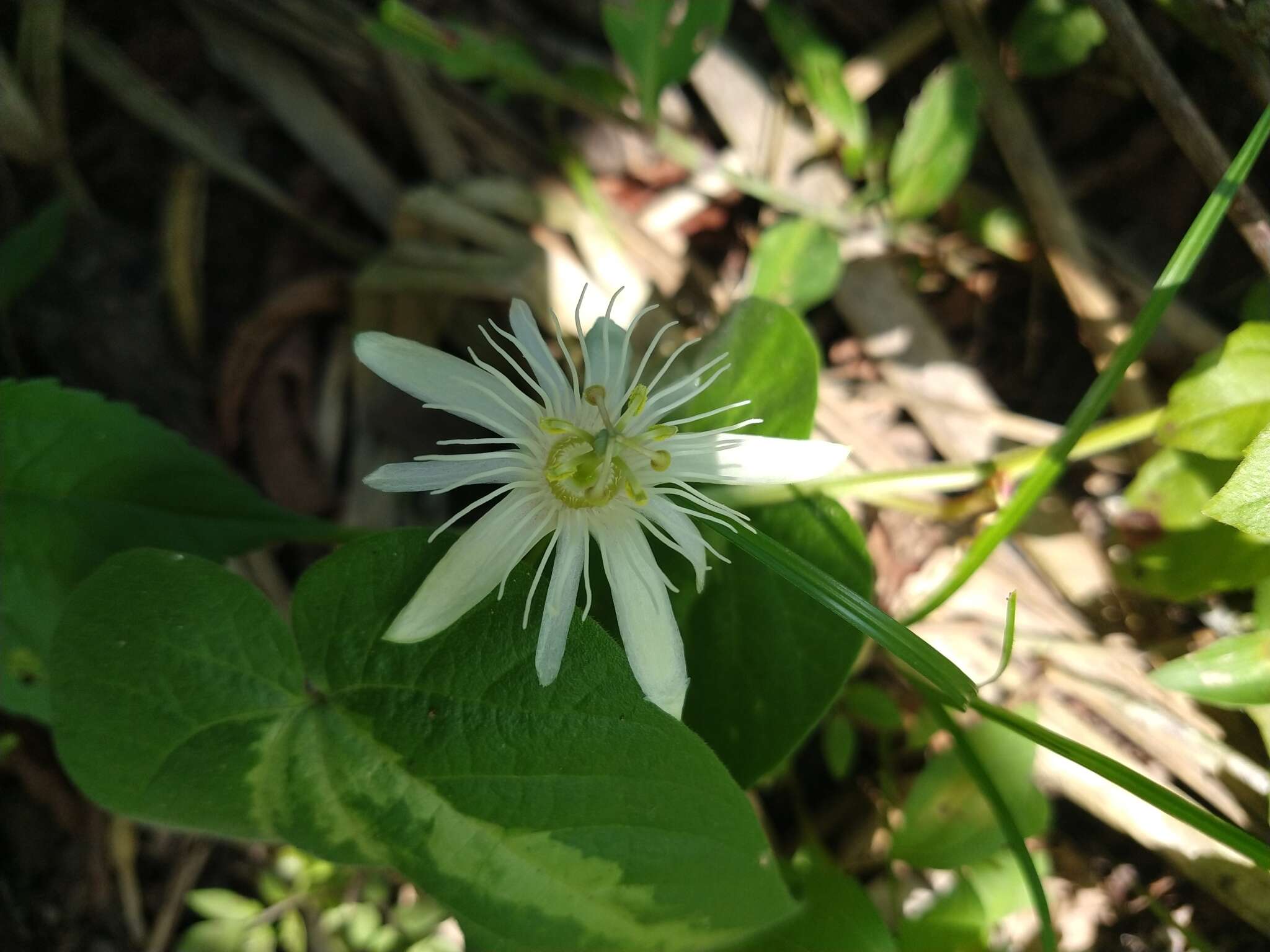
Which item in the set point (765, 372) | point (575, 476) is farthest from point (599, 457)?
point (765, 372)

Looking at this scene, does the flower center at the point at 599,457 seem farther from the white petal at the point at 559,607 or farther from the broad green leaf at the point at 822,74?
the broad green leaf at the point at 822,74

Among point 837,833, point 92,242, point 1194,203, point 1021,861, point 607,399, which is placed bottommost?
point 837,833

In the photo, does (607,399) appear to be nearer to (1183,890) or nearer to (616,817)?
(616,817)

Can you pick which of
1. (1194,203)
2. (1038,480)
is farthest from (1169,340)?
(1038,480)

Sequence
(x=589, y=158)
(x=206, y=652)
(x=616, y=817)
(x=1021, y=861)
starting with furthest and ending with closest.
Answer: (x=589, y=158)
(x=1021, y=861)
(x=206, y=652)
(x=616, y=817)

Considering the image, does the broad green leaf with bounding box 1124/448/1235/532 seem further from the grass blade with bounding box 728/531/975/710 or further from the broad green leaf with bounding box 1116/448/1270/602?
the grass blade with bounding box 728/531/975/710

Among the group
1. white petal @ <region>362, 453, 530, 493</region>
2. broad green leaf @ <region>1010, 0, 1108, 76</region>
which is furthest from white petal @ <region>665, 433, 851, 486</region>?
broad green leaf @ <region>1010, 0, 1108, 76</region>
